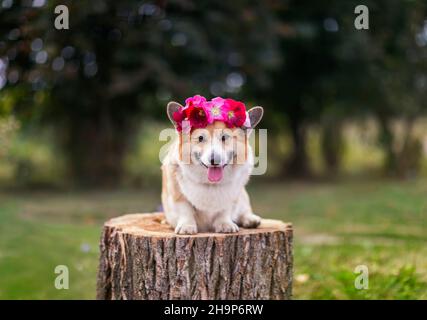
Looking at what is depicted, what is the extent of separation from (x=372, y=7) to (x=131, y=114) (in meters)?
6.21

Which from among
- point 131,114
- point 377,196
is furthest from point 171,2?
point 377,196

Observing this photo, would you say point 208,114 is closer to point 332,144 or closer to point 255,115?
point 255,115

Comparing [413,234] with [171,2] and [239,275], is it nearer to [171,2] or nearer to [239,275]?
[239,275]

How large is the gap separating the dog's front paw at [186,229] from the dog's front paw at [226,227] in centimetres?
17

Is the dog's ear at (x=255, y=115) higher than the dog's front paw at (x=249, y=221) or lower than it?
higher

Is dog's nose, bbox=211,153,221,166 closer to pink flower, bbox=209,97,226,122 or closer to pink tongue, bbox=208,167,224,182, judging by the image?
pink tongue, bbox=208,167,224,182

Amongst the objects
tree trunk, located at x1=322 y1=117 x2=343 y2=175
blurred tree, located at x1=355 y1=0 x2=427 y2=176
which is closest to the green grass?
Result: blurred tree, located at x1=355 y1=0 x2=427 y2=176

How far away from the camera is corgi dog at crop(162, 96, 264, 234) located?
3.79 metres

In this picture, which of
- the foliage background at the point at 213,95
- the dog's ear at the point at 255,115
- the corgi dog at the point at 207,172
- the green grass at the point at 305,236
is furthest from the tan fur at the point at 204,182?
the foliage background at the point at 213,95

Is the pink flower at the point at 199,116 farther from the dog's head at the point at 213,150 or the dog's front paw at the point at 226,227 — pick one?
the dog's front paw at the point at 226,227

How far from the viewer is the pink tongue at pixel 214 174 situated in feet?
12.4

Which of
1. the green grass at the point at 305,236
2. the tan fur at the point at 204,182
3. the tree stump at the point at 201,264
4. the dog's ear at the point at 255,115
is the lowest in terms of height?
the green grass at the point at 305,236

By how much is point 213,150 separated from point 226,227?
65 cm
